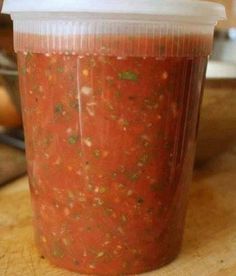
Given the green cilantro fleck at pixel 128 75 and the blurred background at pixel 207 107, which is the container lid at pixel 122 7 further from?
the blurred background at pixel 207 107

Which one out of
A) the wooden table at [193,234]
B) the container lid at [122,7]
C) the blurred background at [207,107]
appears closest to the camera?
the container lid at [122,7]

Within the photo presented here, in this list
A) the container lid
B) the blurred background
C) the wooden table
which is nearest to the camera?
the container lid

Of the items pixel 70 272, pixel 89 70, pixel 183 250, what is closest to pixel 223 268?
pixel 183 250

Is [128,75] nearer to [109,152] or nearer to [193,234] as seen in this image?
[109,152]

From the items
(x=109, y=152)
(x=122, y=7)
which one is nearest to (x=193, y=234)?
(x=109, y=152)

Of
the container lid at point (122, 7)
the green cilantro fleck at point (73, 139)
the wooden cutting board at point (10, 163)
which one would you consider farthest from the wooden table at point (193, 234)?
the container lid at point (122, 7)

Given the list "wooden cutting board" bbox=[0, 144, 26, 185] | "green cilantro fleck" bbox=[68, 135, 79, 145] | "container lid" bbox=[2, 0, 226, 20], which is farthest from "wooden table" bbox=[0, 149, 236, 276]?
"container lid" bbox=[2, 0, 226, 20]

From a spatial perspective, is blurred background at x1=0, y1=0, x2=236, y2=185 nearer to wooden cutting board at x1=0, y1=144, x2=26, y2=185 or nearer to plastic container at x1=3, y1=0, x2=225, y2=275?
wooden cutting board at x1=0, y1=144, x2=26, y2=185
